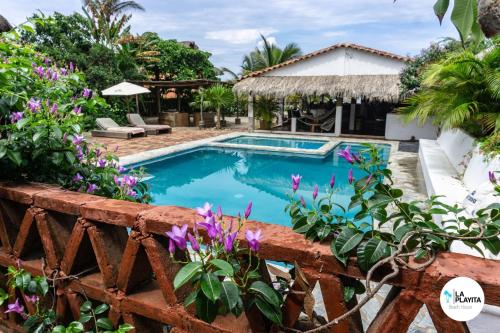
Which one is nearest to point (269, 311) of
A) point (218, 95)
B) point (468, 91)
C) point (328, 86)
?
point (468, 91)

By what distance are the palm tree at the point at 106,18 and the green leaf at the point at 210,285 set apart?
22390 mm

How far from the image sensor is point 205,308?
90 cm

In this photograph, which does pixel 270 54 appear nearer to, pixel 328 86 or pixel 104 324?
pixel 328 86

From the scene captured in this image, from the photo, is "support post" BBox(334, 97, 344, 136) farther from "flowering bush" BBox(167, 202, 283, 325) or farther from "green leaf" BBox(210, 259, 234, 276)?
"green leaf" BBox(210, 259, 234, 276)

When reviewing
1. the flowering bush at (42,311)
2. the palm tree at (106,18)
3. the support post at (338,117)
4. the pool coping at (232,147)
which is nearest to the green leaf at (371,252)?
the flowering bush at (42,311)

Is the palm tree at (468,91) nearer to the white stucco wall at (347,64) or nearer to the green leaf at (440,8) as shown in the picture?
the green leaf at (440,8)

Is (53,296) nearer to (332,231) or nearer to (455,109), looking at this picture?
(332,231)

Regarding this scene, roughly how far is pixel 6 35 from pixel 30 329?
1.67m

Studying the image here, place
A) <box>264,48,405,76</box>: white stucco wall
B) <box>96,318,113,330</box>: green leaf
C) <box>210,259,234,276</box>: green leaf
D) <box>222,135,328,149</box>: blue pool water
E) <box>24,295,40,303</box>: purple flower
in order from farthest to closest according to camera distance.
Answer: <box>264,48,405,76</box>: white stucco wall, <box>222,135,328,149</box>: blue pool water, <box>24,295,40,303</box>: purple flower, <box>96,318,113,330</box>: green leaf, <box>210,259,234,276</box>: green leaf

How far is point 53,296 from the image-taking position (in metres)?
1.61

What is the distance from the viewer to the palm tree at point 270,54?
25.4 m

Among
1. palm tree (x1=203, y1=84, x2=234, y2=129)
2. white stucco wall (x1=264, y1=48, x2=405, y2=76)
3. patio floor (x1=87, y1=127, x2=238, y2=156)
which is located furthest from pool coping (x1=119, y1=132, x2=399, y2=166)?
white stucco wall (x1=264, y1=48, x2=405, y2=76)

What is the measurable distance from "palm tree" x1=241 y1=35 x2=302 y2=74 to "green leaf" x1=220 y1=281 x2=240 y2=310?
2573 cm

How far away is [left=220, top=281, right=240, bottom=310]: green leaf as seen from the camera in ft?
2.90
